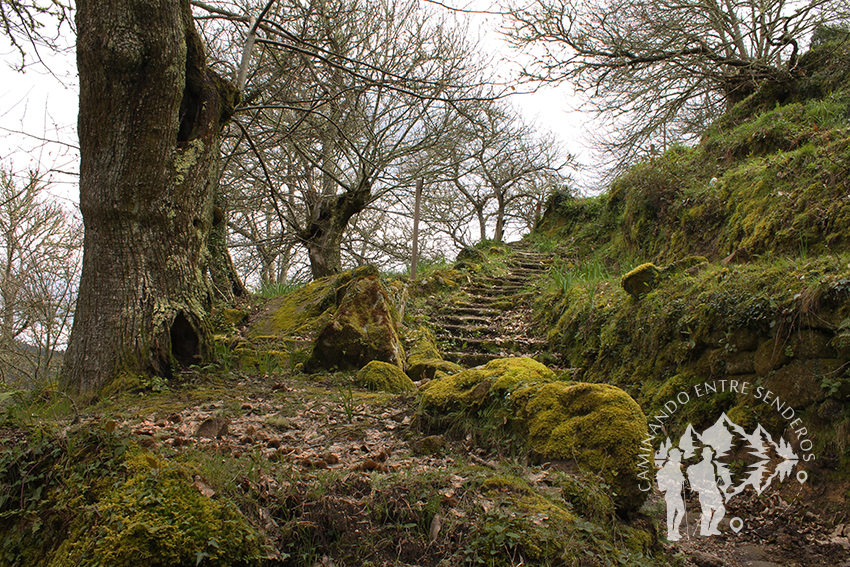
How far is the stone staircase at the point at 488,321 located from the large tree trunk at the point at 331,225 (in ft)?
8.71

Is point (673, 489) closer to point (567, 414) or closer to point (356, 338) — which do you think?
point (567, 414)

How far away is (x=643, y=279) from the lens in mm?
5047

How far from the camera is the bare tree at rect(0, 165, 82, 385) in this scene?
5750 millimetres

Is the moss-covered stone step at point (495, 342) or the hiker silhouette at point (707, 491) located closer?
the hiker silhouette at point (707, 491)

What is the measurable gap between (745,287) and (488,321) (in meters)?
4.74

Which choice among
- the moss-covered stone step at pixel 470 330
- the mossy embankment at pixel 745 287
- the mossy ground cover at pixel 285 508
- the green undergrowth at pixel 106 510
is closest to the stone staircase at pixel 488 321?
the moss-covered stone step at pixel 470 330

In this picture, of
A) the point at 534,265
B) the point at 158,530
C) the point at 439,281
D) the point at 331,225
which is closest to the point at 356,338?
the point at 158,530

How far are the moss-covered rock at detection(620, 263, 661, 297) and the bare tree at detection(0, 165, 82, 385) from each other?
6.37 metres

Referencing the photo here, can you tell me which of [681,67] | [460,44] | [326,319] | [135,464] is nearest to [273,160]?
[460,44]

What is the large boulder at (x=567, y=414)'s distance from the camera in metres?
2.48

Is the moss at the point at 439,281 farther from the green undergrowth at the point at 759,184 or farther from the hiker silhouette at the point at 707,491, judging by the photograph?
the hiker silhouette at the point at 707,491

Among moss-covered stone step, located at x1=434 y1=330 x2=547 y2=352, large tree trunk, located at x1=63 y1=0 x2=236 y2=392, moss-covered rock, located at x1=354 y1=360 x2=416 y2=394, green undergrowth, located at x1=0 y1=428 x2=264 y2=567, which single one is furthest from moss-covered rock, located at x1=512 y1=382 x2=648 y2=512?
moss-covered stone step, located at x1=434 y1=330 x2=547 y2=352

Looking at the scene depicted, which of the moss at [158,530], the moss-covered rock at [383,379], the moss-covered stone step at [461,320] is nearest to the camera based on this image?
the moss at [158,530]

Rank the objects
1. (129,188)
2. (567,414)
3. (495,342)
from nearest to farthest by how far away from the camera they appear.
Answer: (567,414)
(129,188)
(495,342)
